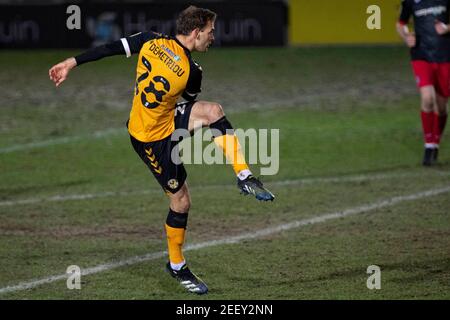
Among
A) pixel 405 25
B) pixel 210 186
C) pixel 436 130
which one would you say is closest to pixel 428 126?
pixel 436 130

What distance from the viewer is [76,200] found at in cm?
1032

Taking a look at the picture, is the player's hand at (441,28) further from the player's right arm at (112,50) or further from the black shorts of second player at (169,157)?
the player's right arm at (112,50)

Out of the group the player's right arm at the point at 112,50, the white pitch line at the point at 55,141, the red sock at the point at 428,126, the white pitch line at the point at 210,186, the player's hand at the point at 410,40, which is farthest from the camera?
the white pitch line at the point at 55,141

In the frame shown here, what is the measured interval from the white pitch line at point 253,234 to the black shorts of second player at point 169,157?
0.98 m

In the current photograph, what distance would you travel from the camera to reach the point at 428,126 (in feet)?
39.8

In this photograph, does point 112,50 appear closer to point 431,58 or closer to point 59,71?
point 59,71

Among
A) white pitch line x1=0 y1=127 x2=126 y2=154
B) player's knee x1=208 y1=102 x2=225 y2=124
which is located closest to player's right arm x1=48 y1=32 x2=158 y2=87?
player's knee x1=208 y1=102 x2=225 y2=124

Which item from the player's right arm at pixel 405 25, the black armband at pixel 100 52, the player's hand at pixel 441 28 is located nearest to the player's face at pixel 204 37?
the black armband at pixel 100 52

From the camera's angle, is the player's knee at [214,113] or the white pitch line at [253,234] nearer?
the player's knee at [214,113]

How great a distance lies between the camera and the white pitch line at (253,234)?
7.43m

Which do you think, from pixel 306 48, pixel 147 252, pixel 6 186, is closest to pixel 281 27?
pixel 306 48

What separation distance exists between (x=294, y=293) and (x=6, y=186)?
484 cm

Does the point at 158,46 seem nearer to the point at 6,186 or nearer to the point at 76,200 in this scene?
the point at 76,200

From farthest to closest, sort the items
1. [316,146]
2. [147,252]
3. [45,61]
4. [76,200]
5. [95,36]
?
[95,36] < [45,61] < [316,146] < [76,200] < [147,252]
